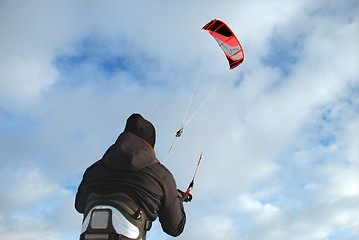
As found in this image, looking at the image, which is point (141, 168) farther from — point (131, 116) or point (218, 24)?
point (218, 24)

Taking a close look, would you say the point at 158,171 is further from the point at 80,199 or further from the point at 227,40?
the point at 227,40

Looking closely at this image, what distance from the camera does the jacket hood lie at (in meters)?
2.90

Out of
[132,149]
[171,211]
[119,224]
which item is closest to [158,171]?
[132,149]

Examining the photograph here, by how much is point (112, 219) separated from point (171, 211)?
698mm

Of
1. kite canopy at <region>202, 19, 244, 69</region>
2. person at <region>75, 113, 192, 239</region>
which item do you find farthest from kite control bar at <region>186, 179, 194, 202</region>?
kite canopy at <region>202, 19, 244, 69</region>

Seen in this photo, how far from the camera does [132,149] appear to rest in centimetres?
296

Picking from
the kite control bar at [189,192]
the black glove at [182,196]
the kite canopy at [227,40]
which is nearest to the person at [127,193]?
the black glove at [182,196]

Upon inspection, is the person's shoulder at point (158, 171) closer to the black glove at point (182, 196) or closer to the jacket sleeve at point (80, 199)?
the jacket sleeve at point (80, 199)

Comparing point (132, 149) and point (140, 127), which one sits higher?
point (140, 127)

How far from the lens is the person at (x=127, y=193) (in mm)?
2779

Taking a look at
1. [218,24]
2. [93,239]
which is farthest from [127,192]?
[218,24]

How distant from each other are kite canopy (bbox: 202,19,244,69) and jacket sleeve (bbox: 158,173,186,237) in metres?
9.22

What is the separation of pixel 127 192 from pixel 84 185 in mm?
597

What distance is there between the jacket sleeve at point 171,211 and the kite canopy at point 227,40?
922cm
